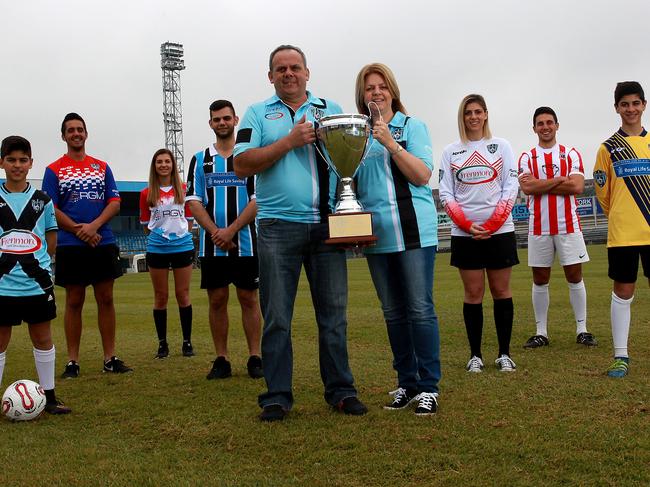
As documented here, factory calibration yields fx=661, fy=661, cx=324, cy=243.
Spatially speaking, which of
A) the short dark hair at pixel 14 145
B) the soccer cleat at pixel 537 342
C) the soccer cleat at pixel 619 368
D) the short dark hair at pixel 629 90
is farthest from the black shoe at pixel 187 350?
the short dark hair at pixel 629 90

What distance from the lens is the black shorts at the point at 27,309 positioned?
4475mm

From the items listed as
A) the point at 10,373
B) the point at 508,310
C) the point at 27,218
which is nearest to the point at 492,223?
the point at 508,310

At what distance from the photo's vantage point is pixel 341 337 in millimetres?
4238

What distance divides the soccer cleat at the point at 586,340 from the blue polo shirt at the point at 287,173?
3.50 metres

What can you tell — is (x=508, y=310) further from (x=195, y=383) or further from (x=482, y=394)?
(x=195, y=383)

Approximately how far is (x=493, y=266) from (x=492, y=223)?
0.36 meters

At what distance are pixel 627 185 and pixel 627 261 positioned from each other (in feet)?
1.91

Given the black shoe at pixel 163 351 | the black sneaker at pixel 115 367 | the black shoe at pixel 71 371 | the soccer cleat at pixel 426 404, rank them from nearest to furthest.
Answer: the soccer cleat at pixel 426 404 < the black shoe at pixel 71 371 < the black sneaker at pixel 115 367 < the black shoe at pixel 163 351

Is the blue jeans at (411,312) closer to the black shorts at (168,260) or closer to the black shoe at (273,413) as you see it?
the black shoe at (273,413)

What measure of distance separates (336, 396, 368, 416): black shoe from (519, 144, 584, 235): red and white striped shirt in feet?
11.7

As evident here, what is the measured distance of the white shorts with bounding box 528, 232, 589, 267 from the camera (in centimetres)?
669

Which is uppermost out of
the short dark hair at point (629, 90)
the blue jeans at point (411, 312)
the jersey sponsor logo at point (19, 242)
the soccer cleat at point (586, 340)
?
the short dark hair at point (629, 90)

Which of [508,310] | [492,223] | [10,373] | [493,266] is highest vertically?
[492,223]

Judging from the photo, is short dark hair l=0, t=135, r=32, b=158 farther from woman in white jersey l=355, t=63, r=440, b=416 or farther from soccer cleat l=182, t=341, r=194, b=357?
soccer cleat l=182, t=341, r=194, b=357
